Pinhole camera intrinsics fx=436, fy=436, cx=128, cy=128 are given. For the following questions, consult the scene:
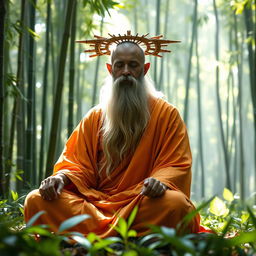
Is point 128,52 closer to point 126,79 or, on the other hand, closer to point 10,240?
point 126,79

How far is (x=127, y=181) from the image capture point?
135 inches

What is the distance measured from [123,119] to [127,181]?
62cm

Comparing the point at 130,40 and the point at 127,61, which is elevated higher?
the point at 130,40

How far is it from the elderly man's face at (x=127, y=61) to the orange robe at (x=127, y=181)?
1.06ft

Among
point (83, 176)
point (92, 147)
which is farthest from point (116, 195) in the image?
point (92, 147)

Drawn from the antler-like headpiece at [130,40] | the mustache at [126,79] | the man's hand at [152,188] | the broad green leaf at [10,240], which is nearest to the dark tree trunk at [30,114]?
the antler-like headpiece at [130,40]

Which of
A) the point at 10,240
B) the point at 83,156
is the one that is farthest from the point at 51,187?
the point at 10,240

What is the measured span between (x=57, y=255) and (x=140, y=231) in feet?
4.69

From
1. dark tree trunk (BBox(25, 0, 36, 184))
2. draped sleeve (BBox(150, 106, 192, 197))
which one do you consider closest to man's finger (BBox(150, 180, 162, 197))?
draped sleeve (BBox(150, 106, 192, 197))

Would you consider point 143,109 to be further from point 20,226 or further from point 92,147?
point 20,226

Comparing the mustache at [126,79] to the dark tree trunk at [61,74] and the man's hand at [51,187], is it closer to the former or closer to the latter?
the dark tree trunk at [61,74]

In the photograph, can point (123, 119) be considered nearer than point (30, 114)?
Yes

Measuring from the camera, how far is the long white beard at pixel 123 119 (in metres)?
3.62

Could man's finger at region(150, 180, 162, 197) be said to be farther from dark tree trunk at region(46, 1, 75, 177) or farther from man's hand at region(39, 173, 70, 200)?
dark tree trunk at region(46, 1, 75, 177)
